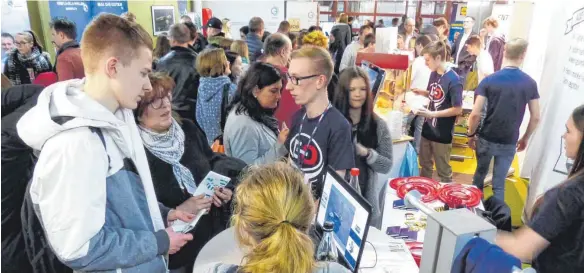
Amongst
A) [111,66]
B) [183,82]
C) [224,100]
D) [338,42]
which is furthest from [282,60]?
[338,42]

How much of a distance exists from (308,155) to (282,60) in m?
1.92

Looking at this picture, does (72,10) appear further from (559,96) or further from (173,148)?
(559,96)

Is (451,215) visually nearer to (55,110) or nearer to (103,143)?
(103,143)

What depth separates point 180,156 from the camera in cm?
185

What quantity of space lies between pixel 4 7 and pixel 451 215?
5.72 m

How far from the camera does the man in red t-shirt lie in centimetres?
350

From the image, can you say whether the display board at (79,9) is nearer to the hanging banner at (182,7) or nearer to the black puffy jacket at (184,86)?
the hanging banner at (182,7)

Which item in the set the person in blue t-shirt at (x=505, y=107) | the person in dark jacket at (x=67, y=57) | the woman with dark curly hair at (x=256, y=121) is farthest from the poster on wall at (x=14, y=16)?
the person in blue t-shirt at (x=505, y=107)

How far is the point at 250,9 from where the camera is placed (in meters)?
8.48

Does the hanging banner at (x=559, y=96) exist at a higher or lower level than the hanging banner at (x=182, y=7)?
lower

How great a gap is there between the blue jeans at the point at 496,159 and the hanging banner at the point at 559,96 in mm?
271

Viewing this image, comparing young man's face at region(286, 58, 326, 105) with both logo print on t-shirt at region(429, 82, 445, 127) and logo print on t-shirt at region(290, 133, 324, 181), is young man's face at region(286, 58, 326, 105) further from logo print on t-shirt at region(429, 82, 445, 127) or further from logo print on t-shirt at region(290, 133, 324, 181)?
logo print on t-shirt at region(429, 82, 445, 127)

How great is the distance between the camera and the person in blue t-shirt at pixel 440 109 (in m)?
3.56

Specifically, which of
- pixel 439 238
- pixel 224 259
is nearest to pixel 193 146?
pixel 224 259
